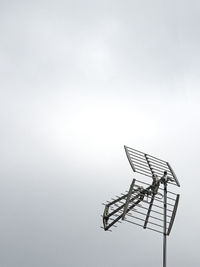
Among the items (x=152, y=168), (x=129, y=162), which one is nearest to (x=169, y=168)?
(x=152, y=168)

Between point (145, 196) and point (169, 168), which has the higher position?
point (169, 168)

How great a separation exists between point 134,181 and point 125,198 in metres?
1.30

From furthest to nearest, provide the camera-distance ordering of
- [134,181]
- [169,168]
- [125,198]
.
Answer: [169,168], [125,198], [134,181]

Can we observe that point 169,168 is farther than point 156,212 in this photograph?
Yes

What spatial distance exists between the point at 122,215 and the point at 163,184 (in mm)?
2020

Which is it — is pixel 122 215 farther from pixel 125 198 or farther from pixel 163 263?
pixel 163 263

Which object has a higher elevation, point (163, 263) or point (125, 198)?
point (125, 198)

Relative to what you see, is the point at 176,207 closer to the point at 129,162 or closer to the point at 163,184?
the point at 163,184

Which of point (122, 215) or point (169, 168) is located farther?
point (169, 168)

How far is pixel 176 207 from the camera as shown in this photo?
17.6 meters

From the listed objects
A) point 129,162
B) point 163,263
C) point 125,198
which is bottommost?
point 163,263

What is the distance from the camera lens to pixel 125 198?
695 inches

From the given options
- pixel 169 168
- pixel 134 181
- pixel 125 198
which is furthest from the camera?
pixel 169 168

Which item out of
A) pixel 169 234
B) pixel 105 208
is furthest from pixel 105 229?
pixel 169 234
